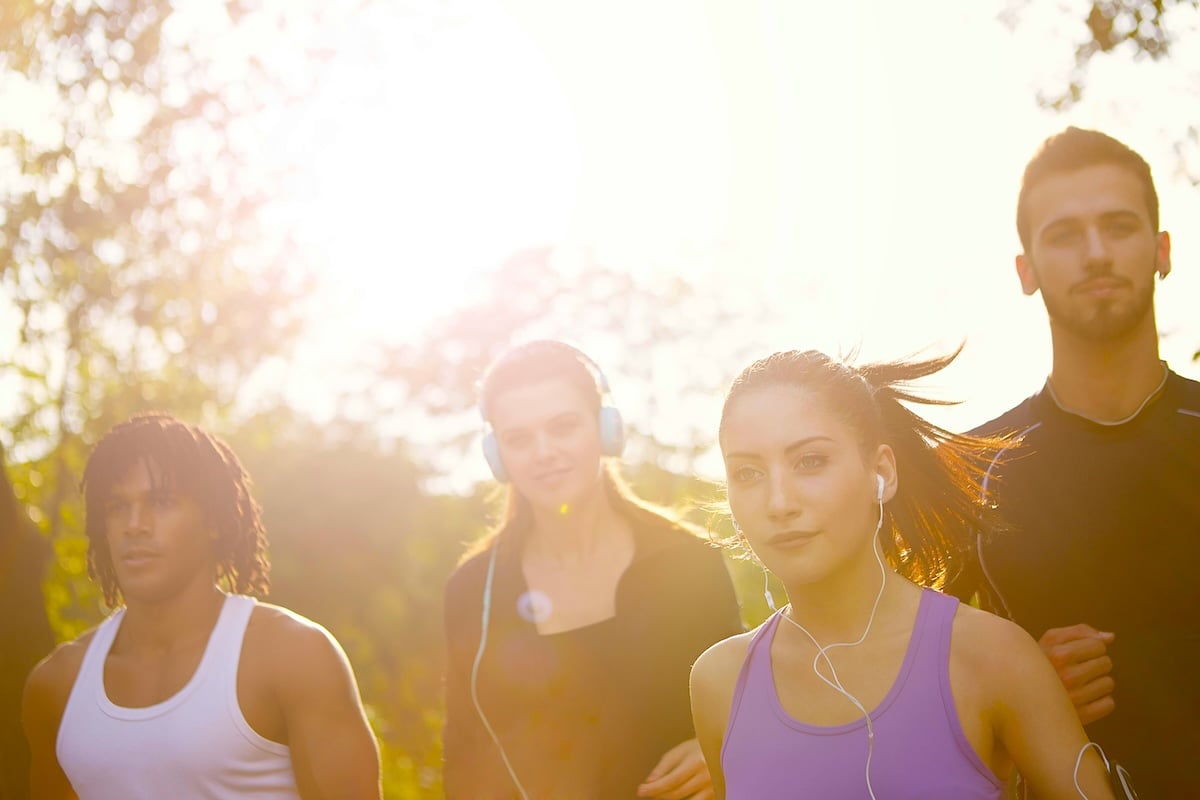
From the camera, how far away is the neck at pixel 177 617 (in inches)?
179

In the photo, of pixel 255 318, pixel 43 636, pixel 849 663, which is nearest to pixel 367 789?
pixel 849 663

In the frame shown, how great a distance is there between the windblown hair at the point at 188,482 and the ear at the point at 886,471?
274 cm

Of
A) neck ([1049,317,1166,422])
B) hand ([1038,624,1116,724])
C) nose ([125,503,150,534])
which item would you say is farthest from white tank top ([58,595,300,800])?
neck ([1049,317,1166,422])

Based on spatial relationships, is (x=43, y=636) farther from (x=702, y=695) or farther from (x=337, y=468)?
(x=337, y=468)

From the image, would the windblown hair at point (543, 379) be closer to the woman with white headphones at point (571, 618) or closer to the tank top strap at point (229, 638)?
the woman with white headphones at point (571, 618)

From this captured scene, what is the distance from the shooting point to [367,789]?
415cm

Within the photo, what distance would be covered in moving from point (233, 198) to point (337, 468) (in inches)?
404

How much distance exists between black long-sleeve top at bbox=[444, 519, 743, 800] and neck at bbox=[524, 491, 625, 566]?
143 millimetres

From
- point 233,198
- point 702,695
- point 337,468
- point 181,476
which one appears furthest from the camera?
point 337,468

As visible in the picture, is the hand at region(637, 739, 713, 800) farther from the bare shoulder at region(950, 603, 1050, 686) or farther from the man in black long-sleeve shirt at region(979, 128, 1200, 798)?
the bare shoulder at region(950, 603, 1050, 686)

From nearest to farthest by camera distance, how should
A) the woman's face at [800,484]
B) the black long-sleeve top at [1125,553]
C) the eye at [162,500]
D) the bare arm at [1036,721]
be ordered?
the bare arm at [1036,721] < the woman's face at [800,484] < the black long-sleeve top at [1125,553] < the eye at [162,500]

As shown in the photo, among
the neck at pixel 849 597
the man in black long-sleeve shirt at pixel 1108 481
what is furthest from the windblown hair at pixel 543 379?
the neck at pixel 849 597

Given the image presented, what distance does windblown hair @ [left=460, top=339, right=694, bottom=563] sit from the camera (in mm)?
4883

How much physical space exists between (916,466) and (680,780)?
4.78ft
